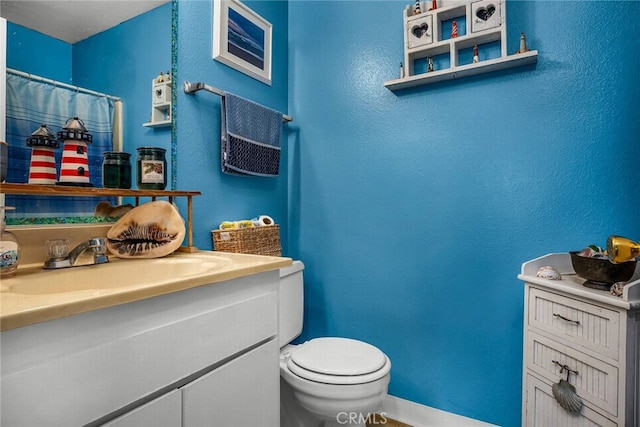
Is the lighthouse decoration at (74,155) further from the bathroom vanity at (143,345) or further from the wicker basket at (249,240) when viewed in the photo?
the wicker basket at (249,240)

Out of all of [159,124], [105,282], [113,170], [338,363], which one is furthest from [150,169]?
[338,363]

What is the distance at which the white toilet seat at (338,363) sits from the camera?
1.21 metres

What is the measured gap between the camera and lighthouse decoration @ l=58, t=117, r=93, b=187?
101 cm

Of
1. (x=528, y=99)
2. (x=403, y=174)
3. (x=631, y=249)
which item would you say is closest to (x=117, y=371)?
(x=631, y=249)

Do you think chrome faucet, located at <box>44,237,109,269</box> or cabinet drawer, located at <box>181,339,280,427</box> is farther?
chrome faucet, located at <box>44,237,109,269</box>

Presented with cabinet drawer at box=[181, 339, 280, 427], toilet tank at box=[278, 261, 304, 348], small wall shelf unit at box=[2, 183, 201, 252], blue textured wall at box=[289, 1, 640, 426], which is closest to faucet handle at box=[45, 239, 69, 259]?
small wall shelf unit at box=[2, 183, 201, 252]

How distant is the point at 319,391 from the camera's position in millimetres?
1197

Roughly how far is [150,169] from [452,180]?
4.20 feet

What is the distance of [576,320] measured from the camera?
1036 mm

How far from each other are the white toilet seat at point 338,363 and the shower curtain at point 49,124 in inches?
36.7

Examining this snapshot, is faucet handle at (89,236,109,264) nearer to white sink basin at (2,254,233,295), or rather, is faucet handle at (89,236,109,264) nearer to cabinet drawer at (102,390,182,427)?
white sink basin at (2,254,233,295)

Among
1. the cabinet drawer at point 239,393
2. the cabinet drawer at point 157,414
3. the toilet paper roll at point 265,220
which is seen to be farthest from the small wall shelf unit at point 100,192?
the cabinet drawer at point 157,414

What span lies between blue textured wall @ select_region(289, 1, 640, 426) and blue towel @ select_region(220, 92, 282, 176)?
0.89 feet

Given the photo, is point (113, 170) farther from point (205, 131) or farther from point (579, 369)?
point (579, 369)
